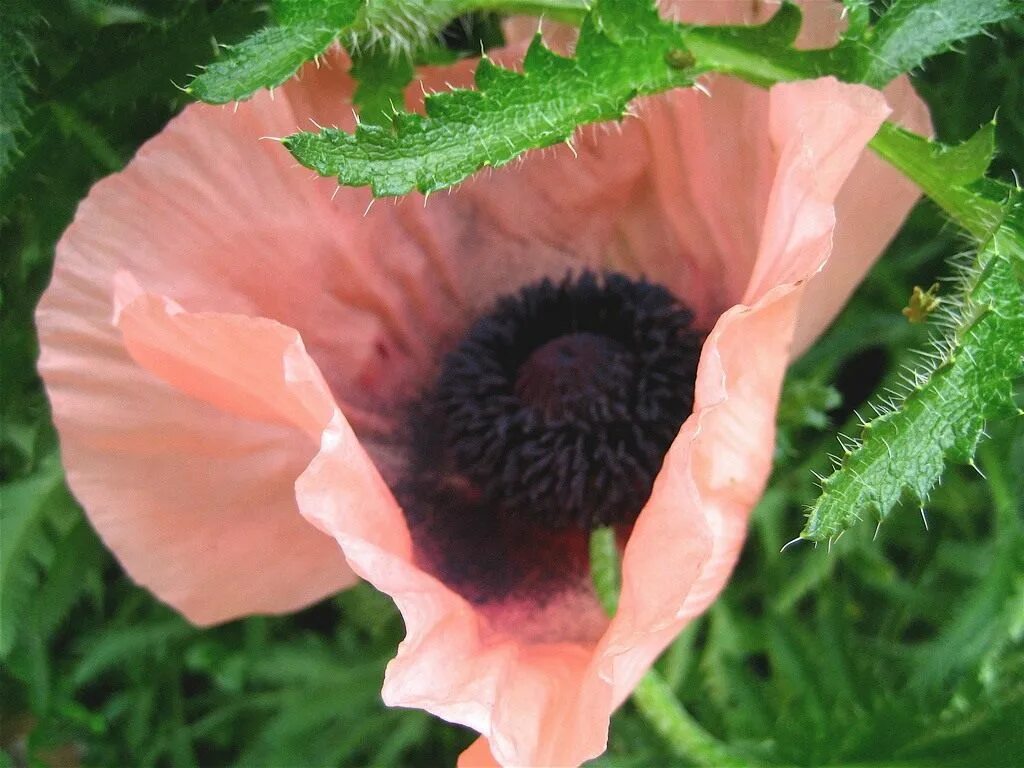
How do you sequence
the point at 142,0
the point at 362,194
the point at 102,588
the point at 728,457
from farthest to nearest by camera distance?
the point at 102,588 → the point at 362,194 → the point at 142,0 → the point at 728,457

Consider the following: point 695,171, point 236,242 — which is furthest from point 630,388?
point 236,242

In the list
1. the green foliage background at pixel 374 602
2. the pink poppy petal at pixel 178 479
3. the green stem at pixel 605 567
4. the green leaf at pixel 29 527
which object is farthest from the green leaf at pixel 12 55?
the green stem at pixel 605 567

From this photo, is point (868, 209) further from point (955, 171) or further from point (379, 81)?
point (379, 81)

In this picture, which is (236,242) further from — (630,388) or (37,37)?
(630,388)

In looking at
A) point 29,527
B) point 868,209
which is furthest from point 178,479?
point 868,209

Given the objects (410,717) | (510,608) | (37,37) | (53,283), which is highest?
(37,37)
